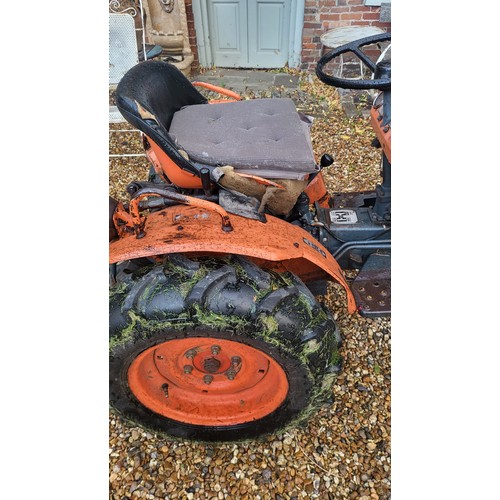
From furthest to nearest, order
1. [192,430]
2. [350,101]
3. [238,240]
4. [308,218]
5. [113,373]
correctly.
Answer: [350,101]
[308,218]
[192,430]
[113,373]
[238,240]

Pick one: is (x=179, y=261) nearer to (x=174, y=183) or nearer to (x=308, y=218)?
(x=174, y=183)

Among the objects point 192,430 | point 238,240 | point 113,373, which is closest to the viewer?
point 238,240

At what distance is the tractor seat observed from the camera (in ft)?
5.37

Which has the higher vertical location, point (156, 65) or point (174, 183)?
point (156, 65)

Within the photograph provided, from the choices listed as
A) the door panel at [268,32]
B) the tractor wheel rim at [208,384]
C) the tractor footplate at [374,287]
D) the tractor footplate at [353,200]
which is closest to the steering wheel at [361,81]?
the tractor footplate at [353,200]

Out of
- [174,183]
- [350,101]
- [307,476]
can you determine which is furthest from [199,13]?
[307,476]

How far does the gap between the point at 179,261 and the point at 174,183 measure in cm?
43

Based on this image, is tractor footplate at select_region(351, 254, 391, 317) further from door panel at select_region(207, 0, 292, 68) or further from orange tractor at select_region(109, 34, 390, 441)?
door panel at select_region(207, 0, 292, 68)

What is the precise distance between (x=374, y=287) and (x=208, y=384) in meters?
0.79

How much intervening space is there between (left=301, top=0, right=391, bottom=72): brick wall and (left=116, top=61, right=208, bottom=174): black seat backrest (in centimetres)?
316

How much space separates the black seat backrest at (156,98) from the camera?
1.60 metres

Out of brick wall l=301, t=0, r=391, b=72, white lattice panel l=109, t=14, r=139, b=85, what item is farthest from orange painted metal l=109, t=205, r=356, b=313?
brick wall l=301, t=0, r=391, b=72

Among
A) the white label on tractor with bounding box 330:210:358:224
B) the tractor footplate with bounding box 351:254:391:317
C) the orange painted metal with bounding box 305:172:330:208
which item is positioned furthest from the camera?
the orange painted metal with bounding box 305:172:330:208

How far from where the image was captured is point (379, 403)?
2062mm
